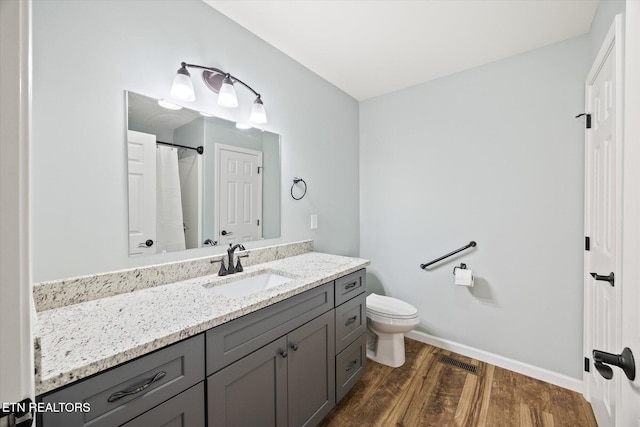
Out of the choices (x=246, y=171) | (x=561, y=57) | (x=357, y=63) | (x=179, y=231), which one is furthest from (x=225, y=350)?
(x=561, y=57)

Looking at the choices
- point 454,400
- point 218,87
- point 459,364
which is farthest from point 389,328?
point 218,87

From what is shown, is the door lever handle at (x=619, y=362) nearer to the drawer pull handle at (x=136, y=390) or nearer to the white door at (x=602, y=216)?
the white door at (x=602, y=216)

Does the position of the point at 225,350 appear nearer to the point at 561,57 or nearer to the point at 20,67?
the point at 20,67

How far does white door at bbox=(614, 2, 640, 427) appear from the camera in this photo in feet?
1.83

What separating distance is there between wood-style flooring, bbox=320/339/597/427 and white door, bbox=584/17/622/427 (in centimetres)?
22

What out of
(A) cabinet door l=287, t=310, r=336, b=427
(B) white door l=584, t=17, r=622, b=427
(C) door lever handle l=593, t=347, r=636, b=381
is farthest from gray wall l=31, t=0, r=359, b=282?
(B) white door l=584, t=17, r=622, b=427

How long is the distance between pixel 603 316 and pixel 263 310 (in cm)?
179

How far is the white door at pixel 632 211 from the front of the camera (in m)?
0.56

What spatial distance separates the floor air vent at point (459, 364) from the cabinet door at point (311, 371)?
1.17 meters

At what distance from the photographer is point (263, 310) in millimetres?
1141

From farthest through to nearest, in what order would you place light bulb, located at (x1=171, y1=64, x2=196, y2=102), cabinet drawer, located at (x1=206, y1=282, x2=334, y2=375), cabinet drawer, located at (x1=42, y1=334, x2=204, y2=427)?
light bulb, located at (x1=171, y1=64, x2=196, y2=102) < cabinet drawer, located at (x1=206, y1=282, x2=334, y2=375) < cabinet drawer, located at (x1=42, y1=334, x2=204, y2=427)

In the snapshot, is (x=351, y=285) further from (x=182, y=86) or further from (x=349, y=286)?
(x=182, y=86)

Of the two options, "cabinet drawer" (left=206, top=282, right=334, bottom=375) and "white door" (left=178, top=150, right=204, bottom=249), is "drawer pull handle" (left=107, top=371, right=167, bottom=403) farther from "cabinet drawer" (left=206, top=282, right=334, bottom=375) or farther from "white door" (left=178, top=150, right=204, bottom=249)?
"white door" (left=178, top=150, right=204, bottom=249)

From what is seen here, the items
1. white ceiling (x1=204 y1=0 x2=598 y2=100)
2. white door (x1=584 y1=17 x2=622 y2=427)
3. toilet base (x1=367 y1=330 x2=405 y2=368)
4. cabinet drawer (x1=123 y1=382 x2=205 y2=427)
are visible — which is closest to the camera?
cabinet drawer (x1=123 y1=382 x2=205 y2=427)
